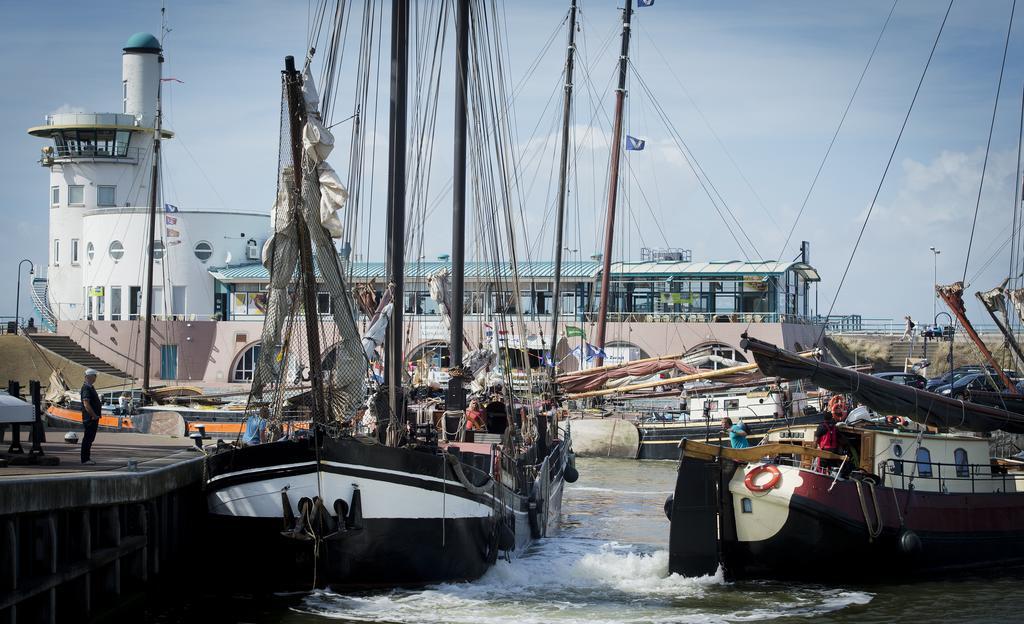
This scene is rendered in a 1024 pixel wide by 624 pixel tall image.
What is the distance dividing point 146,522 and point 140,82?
193 ft

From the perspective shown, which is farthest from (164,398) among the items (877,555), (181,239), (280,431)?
(877,555)

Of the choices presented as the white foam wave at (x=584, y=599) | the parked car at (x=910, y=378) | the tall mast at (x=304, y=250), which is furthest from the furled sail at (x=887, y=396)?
the parked car at (x=910, y=378)

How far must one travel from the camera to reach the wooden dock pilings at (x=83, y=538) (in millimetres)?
13602

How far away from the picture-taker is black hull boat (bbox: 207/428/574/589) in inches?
653

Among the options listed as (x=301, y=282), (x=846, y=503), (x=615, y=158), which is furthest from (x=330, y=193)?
(x=615, y=158)

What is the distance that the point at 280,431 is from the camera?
1791 centimetres

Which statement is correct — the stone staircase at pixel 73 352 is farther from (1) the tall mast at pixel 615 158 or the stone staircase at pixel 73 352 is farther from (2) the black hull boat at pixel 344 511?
(2) the black hull boat at pixel 344 511

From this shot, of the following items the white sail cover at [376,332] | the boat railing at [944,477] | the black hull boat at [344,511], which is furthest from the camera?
the white sail cover at [376,332]

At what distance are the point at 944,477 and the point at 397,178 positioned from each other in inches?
450

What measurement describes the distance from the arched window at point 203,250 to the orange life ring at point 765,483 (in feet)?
182

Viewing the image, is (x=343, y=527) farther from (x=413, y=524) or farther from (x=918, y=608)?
(x=918, y=608)

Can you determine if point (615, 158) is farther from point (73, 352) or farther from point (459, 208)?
point (73, 352)

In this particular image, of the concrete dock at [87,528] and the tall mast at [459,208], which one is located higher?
the tall mast at [459,208]

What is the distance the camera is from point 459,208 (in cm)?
2670
